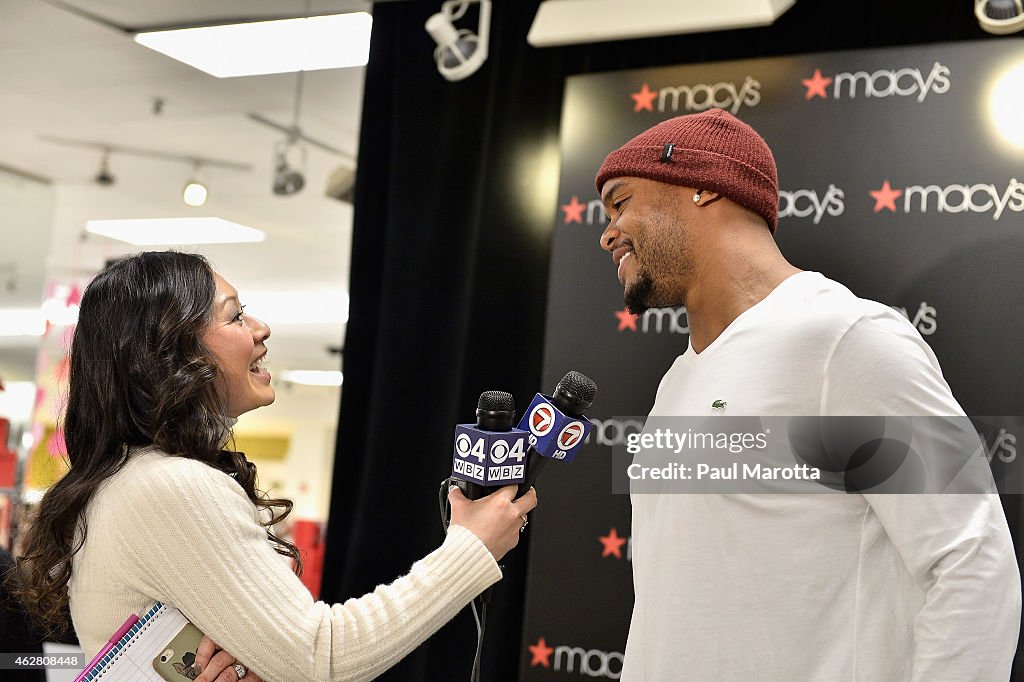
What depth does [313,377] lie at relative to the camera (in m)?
14.6

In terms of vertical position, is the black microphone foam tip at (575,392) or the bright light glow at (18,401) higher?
the black microphone foam tip at (575,392)

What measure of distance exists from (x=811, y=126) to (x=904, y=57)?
30cm

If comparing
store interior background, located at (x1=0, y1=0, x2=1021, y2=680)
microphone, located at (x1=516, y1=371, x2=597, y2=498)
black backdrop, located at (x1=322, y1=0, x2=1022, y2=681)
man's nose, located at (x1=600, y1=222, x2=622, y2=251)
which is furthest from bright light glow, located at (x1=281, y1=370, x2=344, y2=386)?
microphone, located at (x1=516, y1=371, x2=597, y2=498)

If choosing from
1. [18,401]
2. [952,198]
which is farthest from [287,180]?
[952,198]

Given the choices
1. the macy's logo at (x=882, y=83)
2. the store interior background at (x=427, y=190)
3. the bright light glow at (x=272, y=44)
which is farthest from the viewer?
the bright light glow at (x=272, y=44)

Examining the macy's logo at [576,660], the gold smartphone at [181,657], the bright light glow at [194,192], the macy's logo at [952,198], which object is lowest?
the macy's logo at [576,660]

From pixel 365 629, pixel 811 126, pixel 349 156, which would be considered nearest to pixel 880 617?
pixel 365 629

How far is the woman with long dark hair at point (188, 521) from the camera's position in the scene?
1.41m

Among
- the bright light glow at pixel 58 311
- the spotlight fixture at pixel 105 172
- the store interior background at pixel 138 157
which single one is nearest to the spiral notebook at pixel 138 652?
the store interior background at pixel 138 157

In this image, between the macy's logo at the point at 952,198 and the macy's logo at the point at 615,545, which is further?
the macy's logo at the point at 615,545

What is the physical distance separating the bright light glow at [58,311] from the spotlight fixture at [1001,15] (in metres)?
6.45

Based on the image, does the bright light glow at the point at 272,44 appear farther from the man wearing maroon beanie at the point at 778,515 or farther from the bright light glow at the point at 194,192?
the man wearing maroon beanie at the point at 778,515

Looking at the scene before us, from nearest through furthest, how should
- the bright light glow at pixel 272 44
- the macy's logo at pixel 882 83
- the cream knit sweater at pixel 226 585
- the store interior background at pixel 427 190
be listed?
the cream knit sweater at pixel 226 585
the macy's logo at pixel 882 83
the store interior background at pixel 427 190
the bright light glow at pixel 272 44

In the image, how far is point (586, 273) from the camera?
3.09 metres
